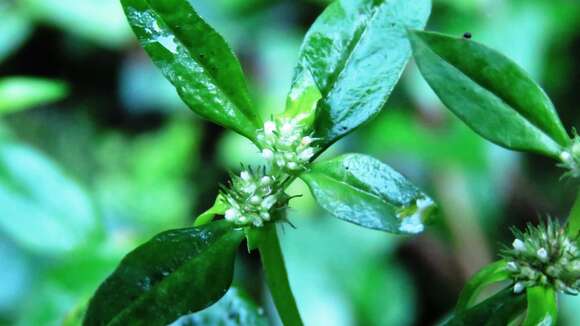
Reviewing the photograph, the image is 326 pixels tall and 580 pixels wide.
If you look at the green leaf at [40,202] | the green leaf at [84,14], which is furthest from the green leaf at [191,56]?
the green leaf at [84,14]

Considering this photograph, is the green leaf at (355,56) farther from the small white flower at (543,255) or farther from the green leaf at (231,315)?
the green leaf at (231,315)

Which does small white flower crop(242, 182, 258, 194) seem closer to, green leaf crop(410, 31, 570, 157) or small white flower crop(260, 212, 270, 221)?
small white flower crop(260, 212, 270, 221)

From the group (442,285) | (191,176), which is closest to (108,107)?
(191,176)

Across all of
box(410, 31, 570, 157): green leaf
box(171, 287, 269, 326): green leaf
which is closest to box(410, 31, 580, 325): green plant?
box(410, 31, 570, 157): green leaf

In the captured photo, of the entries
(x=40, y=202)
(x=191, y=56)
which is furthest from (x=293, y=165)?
(x=40, y=202)

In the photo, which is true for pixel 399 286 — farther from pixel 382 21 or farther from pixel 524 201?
pixel 382 21

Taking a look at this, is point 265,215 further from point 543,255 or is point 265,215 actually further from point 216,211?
point 543,255
